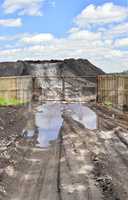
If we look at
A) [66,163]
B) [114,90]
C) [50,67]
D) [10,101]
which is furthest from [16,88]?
[66,163]

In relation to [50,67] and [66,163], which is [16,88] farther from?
[66,163]

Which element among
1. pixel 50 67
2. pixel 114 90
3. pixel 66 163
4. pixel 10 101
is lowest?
pixel 10 101

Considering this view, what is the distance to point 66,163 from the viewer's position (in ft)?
43.1

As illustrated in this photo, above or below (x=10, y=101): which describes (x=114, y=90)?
above

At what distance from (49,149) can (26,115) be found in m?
13.6

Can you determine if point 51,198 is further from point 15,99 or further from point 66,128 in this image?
point 15,99

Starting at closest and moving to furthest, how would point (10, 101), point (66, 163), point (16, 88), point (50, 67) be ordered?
point (66, 163) < point (10, 101) < point (16, 88) < point (50, 67)

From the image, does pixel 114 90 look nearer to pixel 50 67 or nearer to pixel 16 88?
pixel 16 88

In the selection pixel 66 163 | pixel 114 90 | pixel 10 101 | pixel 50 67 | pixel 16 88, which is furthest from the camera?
pixel 50 67

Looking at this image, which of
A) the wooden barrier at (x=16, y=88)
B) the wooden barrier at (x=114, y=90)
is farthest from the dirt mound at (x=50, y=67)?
the wooden barrier at (x=114, y=90)

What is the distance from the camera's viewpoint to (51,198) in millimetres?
9430

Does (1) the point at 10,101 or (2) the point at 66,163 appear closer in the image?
(2) the point at 66,163

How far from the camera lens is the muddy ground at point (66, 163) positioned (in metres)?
9.90

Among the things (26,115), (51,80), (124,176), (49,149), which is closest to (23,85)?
(51,80)
